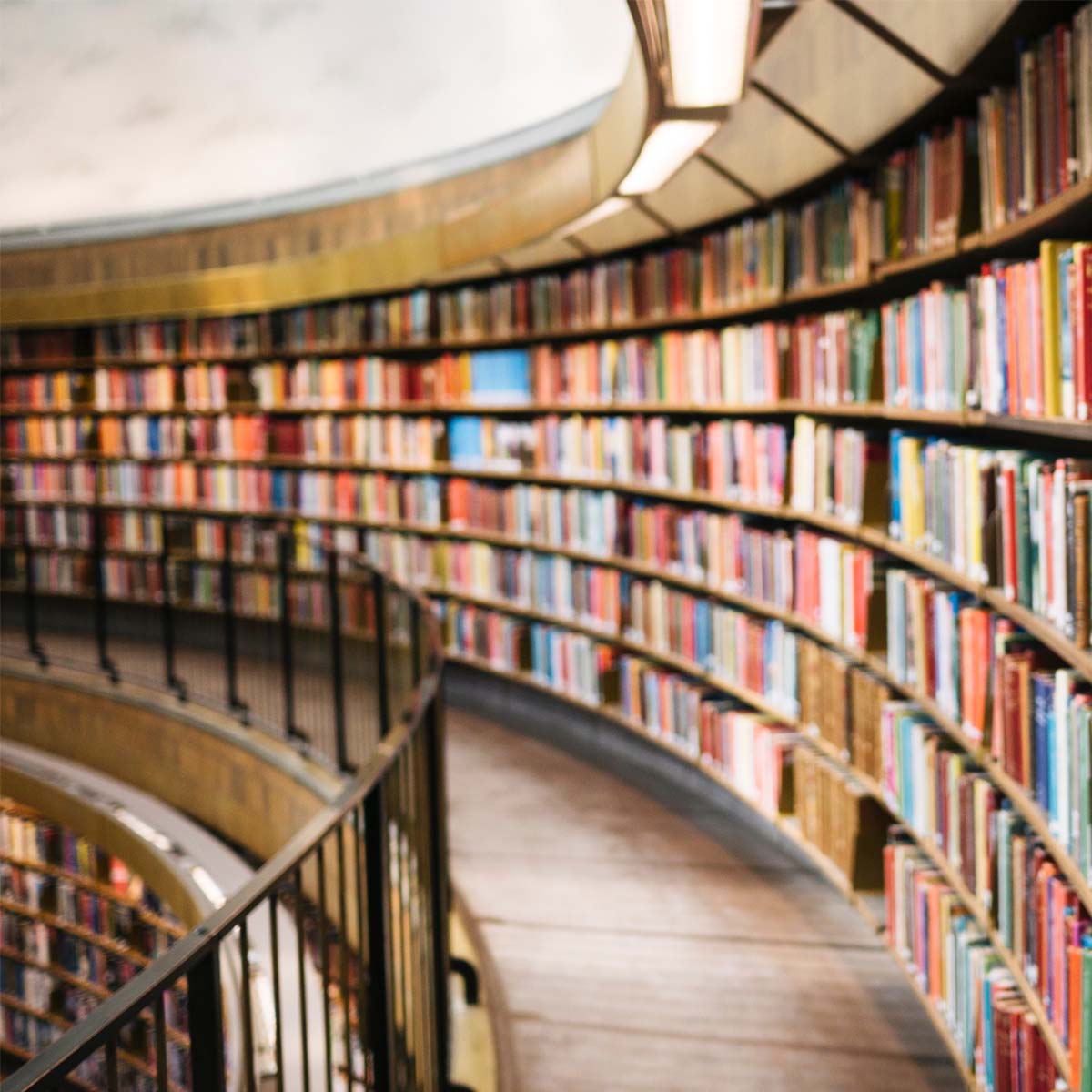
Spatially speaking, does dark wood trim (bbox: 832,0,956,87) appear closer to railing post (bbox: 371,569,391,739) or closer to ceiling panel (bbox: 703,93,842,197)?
ceiling panel (bbox: 703,93,842,197)

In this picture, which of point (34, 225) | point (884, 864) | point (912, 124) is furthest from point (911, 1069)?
point (34, 225)

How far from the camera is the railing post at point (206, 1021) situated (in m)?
1.30

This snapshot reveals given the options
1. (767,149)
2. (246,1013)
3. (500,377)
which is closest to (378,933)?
(246,1013)

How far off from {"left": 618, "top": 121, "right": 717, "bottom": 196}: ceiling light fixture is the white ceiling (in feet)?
5.29

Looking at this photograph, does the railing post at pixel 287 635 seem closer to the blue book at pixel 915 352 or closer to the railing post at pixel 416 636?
the railing post at pixel 416 636

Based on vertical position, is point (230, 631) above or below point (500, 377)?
below

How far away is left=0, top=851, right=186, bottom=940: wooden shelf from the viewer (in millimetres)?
6234

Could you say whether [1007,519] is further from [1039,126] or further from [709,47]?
[709,47]

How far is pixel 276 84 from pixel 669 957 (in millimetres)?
4423

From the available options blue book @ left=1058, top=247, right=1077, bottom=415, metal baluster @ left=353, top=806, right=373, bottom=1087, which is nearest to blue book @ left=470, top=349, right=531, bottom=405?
metal baluster @ left=353, top=806, right=373, bottom=1087

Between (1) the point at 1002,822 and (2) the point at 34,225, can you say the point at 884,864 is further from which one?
(2) the point at 34,225

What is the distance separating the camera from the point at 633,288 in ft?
15.4

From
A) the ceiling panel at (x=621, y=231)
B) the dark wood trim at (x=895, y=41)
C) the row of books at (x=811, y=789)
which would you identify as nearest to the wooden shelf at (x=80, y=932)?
the row of books at (x=811, y=789)

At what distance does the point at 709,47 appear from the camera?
2125mm
